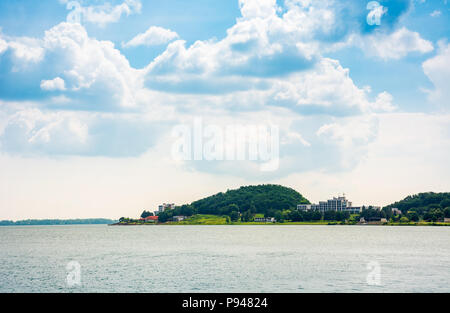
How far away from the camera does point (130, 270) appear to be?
78.6m

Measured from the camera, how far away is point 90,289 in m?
59.9

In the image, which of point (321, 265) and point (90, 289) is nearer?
point (90, 289)

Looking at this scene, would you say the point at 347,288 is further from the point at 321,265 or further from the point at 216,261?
the point at 216,261

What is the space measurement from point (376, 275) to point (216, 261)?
3207 centimetres

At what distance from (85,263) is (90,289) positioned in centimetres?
3305
